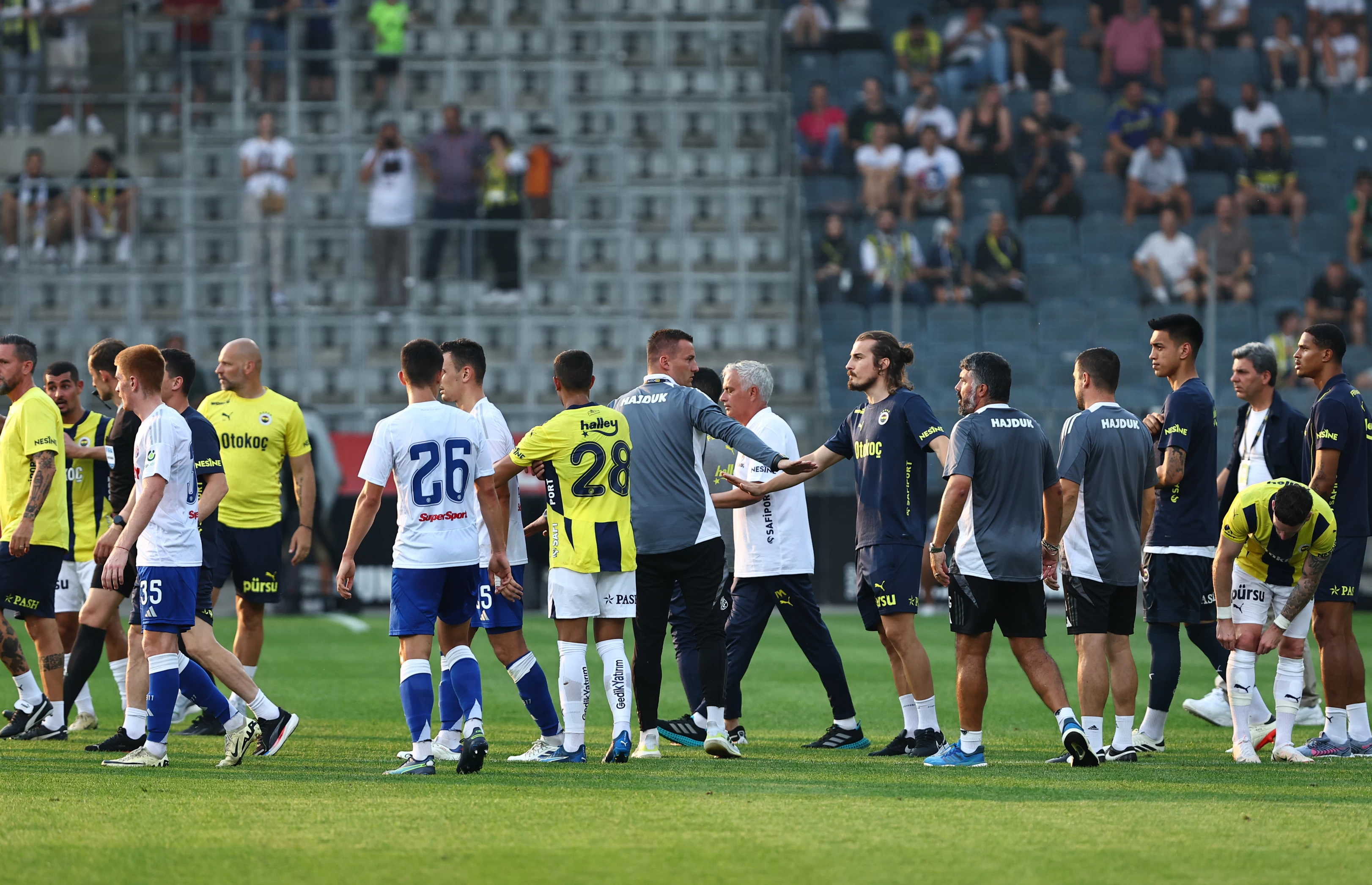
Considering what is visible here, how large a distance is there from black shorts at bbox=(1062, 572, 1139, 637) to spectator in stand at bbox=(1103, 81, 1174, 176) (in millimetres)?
19517

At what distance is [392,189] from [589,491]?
53.1 ft

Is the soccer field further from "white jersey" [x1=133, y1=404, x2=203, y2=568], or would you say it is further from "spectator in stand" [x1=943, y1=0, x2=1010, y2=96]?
"spectator in stand" [x1=943, y1=0, x2=1010, y2=96]

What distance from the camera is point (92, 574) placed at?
941 centimetres

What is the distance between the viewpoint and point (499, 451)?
850 cm

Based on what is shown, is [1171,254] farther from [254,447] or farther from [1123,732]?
[254,447]

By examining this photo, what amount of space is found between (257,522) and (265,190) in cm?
1547

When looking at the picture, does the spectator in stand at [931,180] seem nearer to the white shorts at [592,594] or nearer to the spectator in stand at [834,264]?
the spectator in stand at [834,264]

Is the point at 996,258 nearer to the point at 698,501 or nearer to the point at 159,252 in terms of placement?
the point at 159,252

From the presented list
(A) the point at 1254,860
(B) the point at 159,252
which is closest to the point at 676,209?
(B) the point at 159,252

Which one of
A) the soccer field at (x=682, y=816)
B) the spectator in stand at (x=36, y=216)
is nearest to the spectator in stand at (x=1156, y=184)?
the spectator in stand at (x=36, y=216)

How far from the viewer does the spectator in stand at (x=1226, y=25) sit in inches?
1097

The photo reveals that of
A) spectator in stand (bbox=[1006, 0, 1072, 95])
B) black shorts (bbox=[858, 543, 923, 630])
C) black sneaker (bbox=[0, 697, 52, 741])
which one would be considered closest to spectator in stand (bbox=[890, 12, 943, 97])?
spectator in stand (bbox=[1006, 0, 1072, 95])

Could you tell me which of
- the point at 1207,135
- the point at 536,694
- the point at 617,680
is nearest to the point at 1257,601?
the point at 617,680

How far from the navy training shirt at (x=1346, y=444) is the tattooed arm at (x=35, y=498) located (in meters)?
7.02
